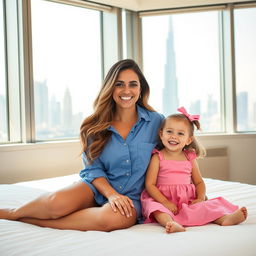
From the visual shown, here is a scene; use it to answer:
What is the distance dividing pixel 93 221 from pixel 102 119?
0.62 meters

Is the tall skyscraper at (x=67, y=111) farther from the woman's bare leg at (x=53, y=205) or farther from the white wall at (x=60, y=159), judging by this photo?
the woman's bare leg at (x=53, y=205)

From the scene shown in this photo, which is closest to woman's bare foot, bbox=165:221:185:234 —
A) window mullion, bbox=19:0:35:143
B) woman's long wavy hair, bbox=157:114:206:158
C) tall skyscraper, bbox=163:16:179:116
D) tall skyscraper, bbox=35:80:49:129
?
woman's long wavy hair, bbox=157:114:206:158

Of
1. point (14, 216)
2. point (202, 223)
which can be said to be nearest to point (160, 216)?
point (202, 223)

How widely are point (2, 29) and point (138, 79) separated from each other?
1.94m

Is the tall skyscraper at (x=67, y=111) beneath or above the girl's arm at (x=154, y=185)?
above

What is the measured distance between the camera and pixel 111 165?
6.35 feet

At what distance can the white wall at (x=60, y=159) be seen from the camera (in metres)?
3.13

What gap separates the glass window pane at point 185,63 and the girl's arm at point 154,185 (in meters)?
2.44

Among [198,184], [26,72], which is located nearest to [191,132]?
[198,184]

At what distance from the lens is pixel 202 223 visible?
66.2 inches

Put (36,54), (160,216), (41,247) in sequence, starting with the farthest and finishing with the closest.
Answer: (36,54), (160,216), (41,247)

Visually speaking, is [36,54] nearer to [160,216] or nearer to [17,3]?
[17,3]

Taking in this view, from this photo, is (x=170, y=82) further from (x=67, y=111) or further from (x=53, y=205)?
(x=53, y=205)

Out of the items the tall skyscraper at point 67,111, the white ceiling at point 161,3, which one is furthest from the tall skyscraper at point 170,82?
the tall skyscraper at point 67,111
